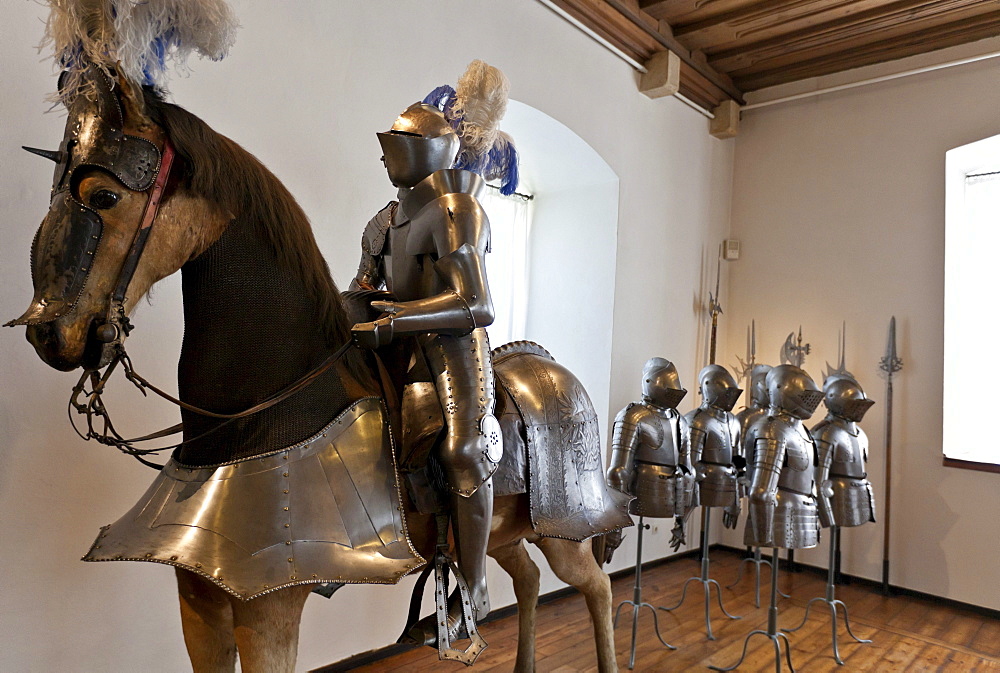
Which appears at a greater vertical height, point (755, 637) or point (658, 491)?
point (658, 491)

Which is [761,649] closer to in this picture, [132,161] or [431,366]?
[431,366]

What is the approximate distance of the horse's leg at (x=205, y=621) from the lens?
5.30 feet

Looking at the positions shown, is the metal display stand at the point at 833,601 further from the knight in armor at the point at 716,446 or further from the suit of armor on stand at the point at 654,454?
the suit of armor on stand at the point at 654,454

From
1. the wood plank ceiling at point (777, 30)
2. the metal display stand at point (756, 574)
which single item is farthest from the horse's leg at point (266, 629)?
the wood plank ceiling at point (777, 30)

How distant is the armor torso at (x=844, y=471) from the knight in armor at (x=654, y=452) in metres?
0.92

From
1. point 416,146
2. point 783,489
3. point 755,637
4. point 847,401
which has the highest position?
point 416,146

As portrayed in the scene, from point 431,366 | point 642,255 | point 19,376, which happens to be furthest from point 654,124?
point 19,376

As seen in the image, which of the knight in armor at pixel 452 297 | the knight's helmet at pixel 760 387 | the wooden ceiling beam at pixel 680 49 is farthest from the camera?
the wooden ceiling beam at pixel 680 49

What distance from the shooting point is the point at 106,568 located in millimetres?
2445

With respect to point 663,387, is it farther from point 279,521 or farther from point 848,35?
point 848,35

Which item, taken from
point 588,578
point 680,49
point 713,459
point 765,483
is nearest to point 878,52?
point 680,49

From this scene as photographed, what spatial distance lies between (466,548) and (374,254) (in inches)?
35.2

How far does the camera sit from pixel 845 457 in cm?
406

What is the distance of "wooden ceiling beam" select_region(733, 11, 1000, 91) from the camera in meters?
4.82
